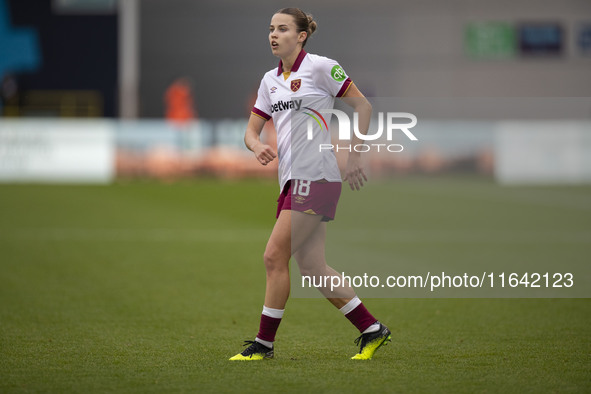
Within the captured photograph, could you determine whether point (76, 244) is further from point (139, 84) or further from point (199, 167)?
point (139, 84)

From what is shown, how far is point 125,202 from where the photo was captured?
21.4 m

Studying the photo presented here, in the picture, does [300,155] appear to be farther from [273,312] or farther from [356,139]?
→ [273,312]

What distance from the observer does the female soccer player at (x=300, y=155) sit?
5.64 meters

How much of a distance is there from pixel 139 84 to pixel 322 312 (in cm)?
3352

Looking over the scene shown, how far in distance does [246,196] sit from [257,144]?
59.8 ft

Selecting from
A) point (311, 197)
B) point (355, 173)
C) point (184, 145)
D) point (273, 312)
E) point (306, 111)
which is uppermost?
point (306, 111)

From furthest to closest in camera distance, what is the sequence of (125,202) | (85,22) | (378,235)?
(85,22) < (125,202) < (378,235)

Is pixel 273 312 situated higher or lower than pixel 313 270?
lower

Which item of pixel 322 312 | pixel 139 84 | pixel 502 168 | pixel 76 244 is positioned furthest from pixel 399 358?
pixel 139 84

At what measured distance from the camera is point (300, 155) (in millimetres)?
5711

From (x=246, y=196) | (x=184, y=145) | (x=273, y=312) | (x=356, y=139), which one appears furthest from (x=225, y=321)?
(x=184, y=145)

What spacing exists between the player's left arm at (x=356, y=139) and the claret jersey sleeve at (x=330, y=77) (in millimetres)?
46

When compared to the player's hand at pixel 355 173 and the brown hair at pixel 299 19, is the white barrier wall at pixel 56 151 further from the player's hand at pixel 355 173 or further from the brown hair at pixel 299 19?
the player's hand at pixel 355 173

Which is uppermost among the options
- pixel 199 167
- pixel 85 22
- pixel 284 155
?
pixel 85 22
